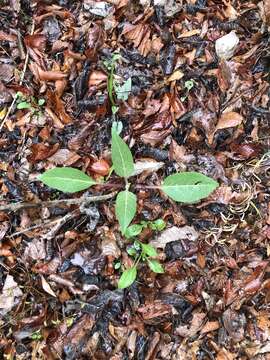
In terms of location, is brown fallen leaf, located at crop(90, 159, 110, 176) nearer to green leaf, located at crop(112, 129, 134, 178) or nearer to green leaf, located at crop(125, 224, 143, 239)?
green leaf, located at crop(112, 129, 134, 178)

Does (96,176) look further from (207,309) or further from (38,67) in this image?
(207,309)

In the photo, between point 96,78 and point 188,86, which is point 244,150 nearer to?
point 188,86

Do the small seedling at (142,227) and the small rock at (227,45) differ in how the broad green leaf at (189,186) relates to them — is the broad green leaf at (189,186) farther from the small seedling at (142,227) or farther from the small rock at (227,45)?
the small rock at (227,45)

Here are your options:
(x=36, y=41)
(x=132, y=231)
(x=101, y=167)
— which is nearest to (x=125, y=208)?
(x=132, y=231)

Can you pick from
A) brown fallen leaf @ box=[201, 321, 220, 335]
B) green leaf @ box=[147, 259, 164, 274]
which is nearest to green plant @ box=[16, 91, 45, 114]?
green leaf @ box=[147, 259, 164, 274]

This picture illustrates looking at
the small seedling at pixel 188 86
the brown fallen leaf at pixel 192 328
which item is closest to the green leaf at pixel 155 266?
the brown fallen leaf at pixel 192 328
